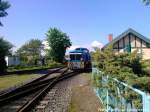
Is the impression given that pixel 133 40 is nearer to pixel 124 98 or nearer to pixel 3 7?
pixel 3 7

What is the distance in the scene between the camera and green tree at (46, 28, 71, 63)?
352 feet

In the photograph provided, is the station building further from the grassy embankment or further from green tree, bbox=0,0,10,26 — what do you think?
green tree, bbox=0,0,10,26

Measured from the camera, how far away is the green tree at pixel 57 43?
4220 inches

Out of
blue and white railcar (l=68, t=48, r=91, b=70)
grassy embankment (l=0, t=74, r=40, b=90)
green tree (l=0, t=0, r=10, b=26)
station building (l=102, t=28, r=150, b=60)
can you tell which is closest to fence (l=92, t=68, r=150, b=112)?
grassy embankment (l=0, t=74, r=40, b=90)

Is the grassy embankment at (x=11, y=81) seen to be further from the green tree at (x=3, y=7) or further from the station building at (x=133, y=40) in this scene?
the green tree at (x=3, y=7)

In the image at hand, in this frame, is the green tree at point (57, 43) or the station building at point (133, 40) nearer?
the station building at point (133, 40)

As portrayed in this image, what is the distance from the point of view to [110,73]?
Result: 1313cm

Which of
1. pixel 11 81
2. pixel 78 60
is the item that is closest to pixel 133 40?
pixel 78 60

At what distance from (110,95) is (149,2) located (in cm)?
631

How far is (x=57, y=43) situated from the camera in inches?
4412

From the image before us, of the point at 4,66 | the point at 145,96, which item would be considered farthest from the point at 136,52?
the point at 4,66

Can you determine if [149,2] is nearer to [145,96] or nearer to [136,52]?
[136,52]

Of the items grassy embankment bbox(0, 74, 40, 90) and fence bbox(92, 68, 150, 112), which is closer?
fence bbox(92, 68, 150, 112)

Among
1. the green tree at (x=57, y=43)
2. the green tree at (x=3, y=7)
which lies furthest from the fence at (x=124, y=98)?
the green tree at (x=57, y=43)
